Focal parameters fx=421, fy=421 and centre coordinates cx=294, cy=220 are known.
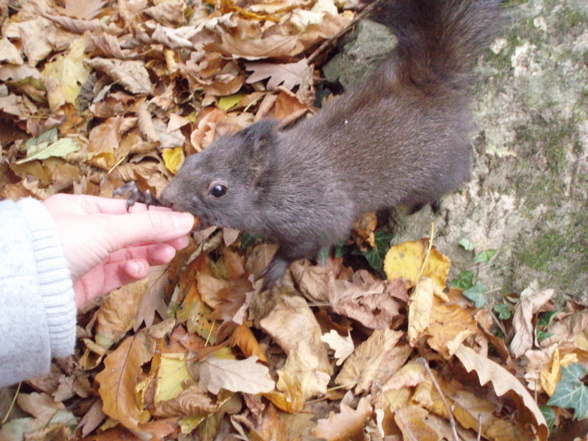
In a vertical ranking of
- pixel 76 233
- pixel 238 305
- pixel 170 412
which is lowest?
pixel 170 412

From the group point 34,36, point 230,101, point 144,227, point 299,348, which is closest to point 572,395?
point 299,348

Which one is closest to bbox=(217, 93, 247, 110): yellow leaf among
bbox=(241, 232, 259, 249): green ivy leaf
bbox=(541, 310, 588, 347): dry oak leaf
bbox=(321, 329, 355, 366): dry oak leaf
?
bbox=(241, 232, 259, 249): green ivy leaf

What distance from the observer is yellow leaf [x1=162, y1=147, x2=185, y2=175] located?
3068 millimetres

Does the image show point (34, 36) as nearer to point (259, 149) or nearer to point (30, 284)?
point (259, 149)

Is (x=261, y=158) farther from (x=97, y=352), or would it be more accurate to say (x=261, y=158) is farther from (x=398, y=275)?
(x=97, y=352)

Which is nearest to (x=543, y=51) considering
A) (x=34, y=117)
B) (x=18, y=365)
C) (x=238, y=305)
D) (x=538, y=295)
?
(x=538, y=295)

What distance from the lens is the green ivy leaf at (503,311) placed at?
2598mm

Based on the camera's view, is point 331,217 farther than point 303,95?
No

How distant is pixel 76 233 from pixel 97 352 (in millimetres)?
Answer: 1155

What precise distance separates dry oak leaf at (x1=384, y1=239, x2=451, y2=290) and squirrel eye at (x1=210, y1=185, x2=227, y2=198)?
3.58 ft

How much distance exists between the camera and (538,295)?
8.63 feet

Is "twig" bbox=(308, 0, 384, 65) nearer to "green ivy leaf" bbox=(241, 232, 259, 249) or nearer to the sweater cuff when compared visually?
"green ivy leaf" bbox=(241, 232, 259, 249)

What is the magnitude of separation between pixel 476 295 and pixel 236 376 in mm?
1555

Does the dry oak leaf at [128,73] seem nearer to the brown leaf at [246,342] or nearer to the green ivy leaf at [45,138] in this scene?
the green ivy leaf at [45,138]
